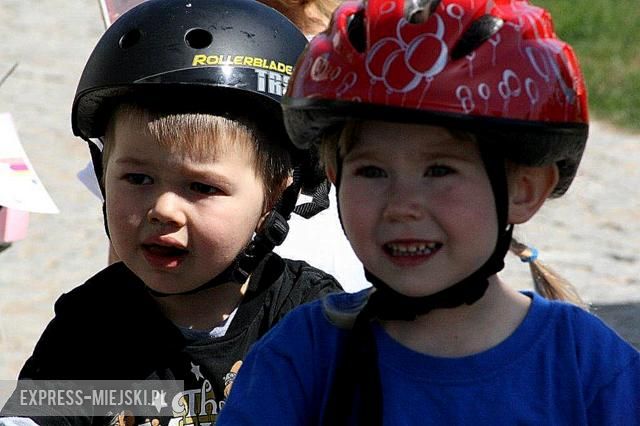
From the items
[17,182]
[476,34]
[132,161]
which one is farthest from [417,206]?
[17,182]

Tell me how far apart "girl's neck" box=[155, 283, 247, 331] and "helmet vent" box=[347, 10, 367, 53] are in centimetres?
102

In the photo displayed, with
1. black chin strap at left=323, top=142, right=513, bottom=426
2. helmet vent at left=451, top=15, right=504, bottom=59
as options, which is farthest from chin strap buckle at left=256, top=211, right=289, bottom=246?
helmet vent at left=451, top=15, right=504, bottom=59

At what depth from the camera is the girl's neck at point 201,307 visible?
11.3 feet

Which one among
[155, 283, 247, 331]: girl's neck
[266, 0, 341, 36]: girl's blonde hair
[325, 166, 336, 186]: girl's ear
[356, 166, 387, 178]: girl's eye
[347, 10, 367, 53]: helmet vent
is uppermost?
[266, 0, 341, 36]: girl's blonde hair

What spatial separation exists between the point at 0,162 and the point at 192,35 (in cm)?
100

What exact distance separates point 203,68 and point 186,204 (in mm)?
350

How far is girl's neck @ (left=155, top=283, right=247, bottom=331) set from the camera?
343 centimetres

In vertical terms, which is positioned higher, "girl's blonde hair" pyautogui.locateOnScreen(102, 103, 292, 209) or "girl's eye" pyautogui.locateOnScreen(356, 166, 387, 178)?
"girl's blonde hair" pyautogui.locateOnScreen(102, 103, 292, 209)

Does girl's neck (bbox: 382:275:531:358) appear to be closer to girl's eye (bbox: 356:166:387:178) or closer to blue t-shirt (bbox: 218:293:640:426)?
blue t-shirt (bbox: 218:293:640:426)

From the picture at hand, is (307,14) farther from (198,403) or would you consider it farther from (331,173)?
(331,173)

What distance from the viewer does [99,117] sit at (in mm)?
3541

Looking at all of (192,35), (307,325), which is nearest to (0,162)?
(192,35)

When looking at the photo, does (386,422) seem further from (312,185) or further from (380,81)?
(312,185)

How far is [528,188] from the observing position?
2.73 meters
